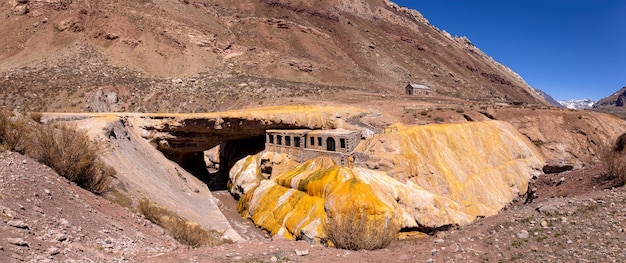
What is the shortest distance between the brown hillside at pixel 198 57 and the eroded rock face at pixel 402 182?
18.8m

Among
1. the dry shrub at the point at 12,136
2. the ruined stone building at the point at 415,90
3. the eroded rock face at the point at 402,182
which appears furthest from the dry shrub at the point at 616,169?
the ruined stone building at the point at 415,90

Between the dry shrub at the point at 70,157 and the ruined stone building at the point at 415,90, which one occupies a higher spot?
the ruined stone building at the point at 415,90

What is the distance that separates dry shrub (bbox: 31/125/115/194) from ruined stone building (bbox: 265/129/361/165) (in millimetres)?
16266

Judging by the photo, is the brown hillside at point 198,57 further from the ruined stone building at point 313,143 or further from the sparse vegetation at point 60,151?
the sparse vegetation at point 60,151

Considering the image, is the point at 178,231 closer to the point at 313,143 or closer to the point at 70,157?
the point at 70,157

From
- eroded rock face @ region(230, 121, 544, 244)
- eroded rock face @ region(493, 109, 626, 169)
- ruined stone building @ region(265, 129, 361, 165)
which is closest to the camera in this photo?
eroded rock face @ region(230, 121, 544, 244)

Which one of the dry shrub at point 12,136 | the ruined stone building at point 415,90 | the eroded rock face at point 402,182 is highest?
the ruined stone building at point 415,90

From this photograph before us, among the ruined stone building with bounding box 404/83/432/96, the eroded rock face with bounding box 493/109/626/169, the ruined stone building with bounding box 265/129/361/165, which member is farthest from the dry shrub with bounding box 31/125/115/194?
the ruined stone building with bounding box 404/83/432/96

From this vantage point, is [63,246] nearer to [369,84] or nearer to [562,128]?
[562,128]

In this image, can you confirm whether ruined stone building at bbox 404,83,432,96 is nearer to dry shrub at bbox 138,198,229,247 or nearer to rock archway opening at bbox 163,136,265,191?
rock archway opening at bbox 163,136,265,191

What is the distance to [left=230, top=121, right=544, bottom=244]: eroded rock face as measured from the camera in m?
20.2

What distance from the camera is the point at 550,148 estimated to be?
33969mm

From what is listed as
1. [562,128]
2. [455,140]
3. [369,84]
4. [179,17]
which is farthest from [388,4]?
[455,140]

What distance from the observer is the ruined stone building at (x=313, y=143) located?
25109 millimetres
